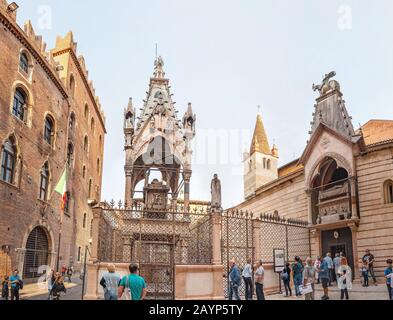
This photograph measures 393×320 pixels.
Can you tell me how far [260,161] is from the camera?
73.6 m

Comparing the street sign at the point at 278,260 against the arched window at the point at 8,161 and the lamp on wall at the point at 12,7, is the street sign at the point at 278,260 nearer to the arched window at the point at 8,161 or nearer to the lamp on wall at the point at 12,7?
the arched window at the point at 8,161

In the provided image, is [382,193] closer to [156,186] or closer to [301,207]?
[301,207]

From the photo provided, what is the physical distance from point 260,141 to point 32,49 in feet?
185

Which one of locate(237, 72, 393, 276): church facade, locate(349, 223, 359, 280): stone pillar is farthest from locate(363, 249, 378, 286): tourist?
locate(349, 223, 359, 280): stone pillar

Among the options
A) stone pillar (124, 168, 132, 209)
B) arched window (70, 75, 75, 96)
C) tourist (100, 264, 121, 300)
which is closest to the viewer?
tourist (100, 264, 121, 300)

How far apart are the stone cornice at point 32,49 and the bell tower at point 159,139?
21.1 feet

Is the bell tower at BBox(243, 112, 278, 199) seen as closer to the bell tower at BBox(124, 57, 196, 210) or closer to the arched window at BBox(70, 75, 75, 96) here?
the arched window at BBox(70, 75, 75, 96)

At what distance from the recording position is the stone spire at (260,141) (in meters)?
73.7

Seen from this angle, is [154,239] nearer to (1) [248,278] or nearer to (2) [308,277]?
(1) [248,278]

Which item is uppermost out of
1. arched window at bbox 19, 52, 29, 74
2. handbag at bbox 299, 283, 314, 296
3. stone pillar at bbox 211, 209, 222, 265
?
arched window at bbox 19, 52, 29, 74

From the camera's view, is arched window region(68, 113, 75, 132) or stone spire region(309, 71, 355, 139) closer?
stone spire region(309, 71, 355, 139)

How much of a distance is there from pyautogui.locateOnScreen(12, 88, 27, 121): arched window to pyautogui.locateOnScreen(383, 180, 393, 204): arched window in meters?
19.2

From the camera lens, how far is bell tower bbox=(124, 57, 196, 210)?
20.8 metres

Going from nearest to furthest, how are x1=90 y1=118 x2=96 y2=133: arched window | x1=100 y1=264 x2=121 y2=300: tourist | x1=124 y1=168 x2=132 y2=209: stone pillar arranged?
x1=100 y1=264 x2=121 y2=300: tourist
x1=124 y1=168 x2=132 y2=209: stone pillar
x1=90 y1=118 x2=96 y2=133: arched window
